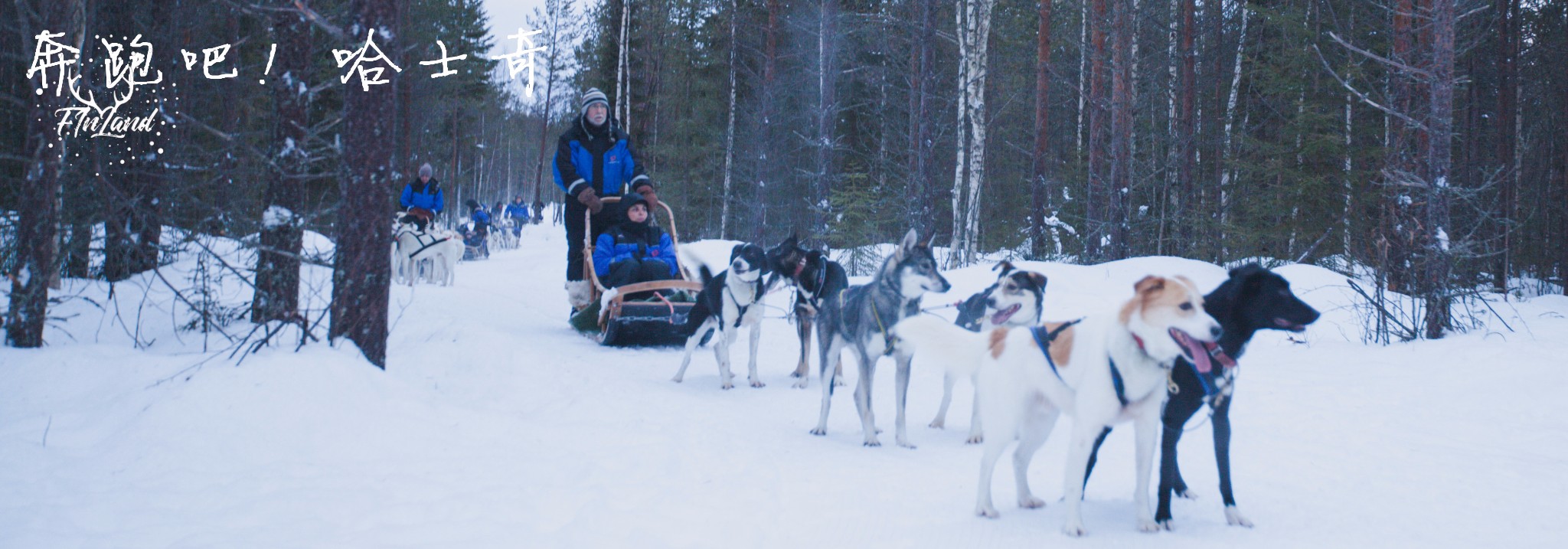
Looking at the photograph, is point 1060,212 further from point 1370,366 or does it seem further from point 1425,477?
point 1425,477

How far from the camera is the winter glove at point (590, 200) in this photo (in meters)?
7.95

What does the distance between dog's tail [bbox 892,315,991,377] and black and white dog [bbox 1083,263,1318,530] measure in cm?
49

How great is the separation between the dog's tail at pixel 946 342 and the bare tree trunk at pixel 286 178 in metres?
3.50

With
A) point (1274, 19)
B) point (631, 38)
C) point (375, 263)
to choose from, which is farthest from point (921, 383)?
point (631, 38)

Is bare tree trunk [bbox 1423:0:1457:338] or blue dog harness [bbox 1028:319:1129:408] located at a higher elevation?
bare tree trunk [bbox 1423:0:1457:338]

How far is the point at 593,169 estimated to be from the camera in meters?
8.48

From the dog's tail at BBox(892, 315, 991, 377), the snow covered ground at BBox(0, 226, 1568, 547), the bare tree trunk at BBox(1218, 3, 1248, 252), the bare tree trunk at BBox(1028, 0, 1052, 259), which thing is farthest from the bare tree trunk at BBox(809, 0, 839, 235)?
the dog's tail at BBox(892, 315, 991, 377)

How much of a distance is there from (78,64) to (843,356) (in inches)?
226

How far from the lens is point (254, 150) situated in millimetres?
4992

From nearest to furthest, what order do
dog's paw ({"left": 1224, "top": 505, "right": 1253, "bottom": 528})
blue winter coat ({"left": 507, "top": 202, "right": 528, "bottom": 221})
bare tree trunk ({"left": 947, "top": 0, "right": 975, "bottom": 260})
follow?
dog's paw ({"left": 1224, "top": 505, "right": 1253, "bottom": 528})
bare tree trunk ({"left": 947, "top": 0, "right": 975, "bottom": 260})
blue winter coat ({"left": 507, "top": 202, "right": 528, "bottom": 221})

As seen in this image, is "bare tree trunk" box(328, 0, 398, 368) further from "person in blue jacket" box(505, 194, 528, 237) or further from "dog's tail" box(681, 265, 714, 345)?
"person in blue jacket" box(505, 194, 528, 237)

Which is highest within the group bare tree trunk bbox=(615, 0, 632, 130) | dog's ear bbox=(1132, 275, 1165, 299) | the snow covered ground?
bare tree trunk bbox=(615, 0, 632, 130)

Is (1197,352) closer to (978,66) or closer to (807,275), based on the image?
(807,275)

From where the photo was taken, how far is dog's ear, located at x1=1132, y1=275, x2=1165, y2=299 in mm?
2789
